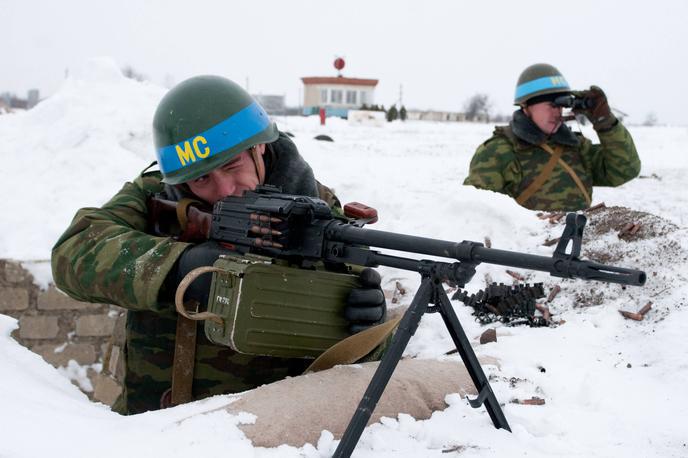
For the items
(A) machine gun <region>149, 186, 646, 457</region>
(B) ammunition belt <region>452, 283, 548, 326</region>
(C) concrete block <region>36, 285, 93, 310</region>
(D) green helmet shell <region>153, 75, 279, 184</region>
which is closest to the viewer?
(A) machine gun <region>149, 186, 646, 457</region>

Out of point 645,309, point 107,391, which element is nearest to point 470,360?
point 645,309

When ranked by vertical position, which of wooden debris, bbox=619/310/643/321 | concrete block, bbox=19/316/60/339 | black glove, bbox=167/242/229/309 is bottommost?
concrete block, bbox=19/316/60/339

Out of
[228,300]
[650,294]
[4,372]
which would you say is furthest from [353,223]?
[650,294]

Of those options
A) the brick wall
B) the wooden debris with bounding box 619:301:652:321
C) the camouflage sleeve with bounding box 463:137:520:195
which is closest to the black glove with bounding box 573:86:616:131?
the camouflage sleeve with bounding box 463:137:520:195

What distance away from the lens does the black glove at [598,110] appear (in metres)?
5.31

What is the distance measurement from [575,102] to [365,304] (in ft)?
11.2

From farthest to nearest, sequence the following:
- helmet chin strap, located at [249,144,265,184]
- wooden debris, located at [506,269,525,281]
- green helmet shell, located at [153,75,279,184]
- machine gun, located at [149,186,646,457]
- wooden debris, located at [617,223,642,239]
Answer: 1. wooden debris, located at [506,269,525,281]
2. wooden debris, located at [617,223,642,239]
3. helmet chin strap, located at [249,144,265,184]
4. green helmet shell, located at [153,75,279,184]
5. machine gun, located at [149,186,646,457]

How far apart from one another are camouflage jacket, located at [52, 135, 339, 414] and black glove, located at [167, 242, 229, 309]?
0.04 meters

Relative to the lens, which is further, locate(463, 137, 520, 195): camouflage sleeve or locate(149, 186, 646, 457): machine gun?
locate(463, 137, 520, 195): camouflage sleeve

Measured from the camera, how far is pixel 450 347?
3941mm

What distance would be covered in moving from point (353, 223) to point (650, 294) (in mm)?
2144

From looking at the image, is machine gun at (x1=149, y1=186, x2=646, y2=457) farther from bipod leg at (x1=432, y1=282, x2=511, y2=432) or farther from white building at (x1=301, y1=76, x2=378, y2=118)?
white building at (x1=301, y1=76, x2=378, y2=118)

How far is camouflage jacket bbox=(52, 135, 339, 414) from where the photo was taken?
2688 mm

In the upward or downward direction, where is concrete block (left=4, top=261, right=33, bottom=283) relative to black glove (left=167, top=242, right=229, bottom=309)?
downward
